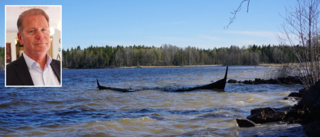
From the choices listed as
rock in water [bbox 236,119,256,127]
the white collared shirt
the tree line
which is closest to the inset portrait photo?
the white collared shirt

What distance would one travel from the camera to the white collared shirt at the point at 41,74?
575 centimetres

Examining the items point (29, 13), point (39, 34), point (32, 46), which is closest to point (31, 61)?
point (32, 46)

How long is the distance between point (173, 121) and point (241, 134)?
2.85 meters

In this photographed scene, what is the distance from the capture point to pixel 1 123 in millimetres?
9750

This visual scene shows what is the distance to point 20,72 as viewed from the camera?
20.0ft

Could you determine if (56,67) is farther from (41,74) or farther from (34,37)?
(34,37)

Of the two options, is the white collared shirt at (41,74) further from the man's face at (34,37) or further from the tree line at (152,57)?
the tree line at (152,57)

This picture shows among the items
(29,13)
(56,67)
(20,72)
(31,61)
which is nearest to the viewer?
(31,61)

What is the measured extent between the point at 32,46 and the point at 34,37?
170 mm

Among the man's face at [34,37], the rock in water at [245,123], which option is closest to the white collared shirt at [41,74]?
the man's face at [34,37]

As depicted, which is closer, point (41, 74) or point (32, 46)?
point (32, 46)

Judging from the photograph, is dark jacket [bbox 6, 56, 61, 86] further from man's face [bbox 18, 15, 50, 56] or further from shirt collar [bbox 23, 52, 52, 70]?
man's face [bbox 18, 15, 50, 56]

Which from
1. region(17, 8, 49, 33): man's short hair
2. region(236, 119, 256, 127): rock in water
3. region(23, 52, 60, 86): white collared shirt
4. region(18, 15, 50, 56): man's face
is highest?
region(17, 8, 49, 33): man's short hair

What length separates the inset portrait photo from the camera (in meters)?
5.59
